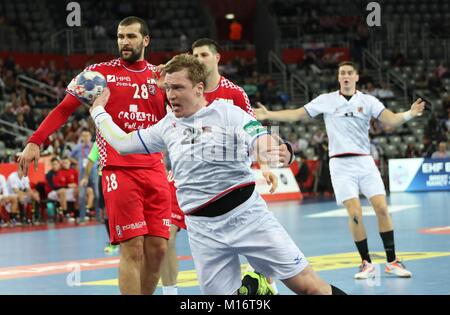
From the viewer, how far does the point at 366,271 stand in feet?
32.6

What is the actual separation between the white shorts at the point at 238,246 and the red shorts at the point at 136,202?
1.31 m

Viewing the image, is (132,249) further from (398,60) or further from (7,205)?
(398,60)

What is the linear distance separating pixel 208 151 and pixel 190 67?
1.82ft

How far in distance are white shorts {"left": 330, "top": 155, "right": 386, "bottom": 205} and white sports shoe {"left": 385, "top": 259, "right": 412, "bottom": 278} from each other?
97cm

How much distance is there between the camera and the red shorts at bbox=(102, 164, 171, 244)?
7.31m

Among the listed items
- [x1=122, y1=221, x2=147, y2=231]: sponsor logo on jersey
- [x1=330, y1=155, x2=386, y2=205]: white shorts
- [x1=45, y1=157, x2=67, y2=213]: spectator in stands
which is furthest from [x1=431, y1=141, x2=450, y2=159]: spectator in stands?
[x1=122, y1=221, x2=147, y2=231]: sponsor logo on jersey

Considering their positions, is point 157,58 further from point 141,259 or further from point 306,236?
point 141,259

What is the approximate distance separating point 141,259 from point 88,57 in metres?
25.7

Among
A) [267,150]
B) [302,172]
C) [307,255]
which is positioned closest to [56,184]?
[302,172]

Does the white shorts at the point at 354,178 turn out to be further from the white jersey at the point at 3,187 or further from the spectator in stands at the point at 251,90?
the spectator in stands at the point at 251,90

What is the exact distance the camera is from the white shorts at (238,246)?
586 centimetres

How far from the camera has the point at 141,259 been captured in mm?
7391

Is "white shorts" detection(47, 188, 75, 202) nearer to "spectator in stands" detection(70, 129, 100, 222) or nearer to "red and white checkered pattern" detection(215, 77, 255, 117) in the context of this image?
"spectator in stands" detection(70, 129, 100, 222)
